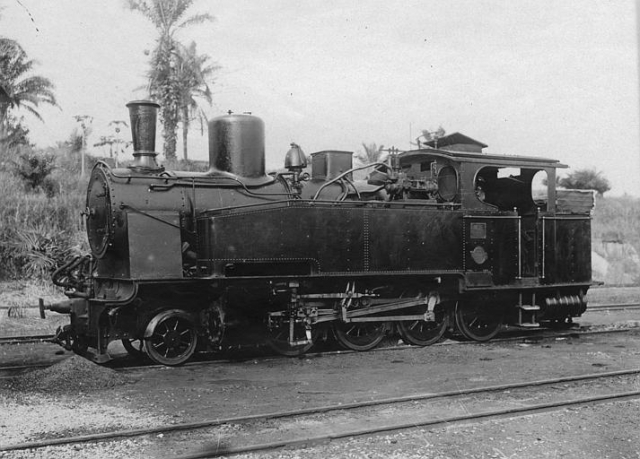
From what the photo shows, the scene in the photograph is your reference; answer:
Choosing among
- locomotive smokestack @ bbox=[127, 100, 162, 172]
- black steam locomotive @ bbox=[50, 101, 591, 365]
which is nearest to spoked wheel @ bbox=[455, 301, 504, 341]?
black steam locomotive @ bbox=[50, 101, 591, 365]

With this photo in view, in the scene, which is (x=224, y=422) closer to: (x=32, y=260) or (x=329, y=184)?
(x=329, y=184)

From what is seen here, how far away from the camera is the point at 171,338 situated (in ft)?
24.5

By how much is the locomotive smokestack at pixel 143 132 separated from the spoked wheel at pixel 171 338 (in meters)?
1.84

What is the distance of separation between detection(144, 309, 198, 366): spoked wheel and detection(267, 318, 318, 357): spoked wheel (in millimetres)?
966

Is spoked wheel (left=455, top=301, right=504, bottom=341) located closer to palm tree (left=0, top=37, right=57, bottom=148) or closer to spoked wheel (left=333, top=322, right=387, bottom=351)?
spoked wheel (left=333, top=322, right=387, bottom=351)

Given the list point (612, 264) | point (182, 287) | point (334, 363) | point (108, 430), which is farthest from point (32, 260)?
point (612, 264)

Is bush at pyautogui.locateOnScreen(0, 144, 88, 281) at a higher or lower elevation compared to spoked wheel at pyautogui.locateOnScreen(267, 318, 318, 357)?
higher

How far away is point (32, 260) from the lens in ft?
48.7

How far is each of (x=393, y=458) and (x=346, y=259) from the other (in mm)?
3910

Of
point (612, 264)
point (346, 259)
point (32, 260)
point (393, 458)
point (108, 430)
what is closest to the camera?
point (393, 458)

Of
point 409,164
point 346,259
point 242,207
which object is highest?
point 409,164

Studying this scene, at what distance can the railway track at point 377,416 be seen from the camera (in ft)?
15.3

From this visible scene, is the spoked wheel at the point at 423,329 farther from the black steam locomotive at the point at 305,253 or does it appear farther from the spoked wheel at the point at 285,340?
the spoked wheel at the point at 285,340

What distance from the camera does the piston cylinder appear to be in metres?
8.48
